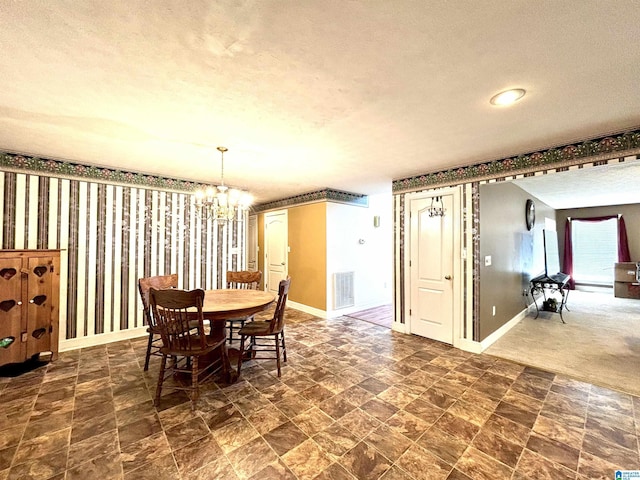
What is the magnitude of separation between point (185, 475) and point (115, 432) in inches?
30.1

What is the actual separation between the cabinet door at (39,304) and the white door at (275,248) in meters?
3.57

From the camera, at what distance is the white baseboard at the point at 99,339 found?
3430mm

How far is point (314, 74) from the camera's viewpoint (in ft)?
5.47

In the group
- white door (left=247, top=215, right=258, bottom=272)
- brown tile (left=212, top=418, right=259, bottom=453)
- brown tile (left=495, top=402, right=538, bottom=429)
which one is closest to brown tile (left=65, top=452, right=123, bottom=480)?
brown tile (left=212, top=418, right=259, bottom=453)

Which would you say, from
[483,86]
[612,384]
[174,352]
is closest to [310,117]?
[483,86]

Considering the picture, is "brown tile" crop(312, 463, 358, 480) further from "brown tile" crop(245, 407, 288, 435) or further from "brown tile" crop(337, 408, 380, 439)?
"brown tile" crop(245, 407, 288, 435)

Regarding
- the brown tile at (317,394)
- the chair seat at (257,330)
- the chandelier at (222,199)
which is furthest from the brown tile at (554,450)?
the chandelier at (222,199)

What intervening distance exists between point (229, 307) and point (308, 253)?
280 centimetres

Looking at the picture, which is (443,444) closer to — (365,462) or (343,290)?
(365,462)

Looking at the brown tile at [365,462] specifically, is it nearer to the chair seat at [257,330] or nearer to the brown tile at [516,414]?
the brown tile at [516,414]

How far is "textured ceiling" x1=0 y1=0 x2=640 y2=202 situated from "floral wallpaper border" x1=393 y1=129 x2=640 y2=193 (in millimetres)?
131

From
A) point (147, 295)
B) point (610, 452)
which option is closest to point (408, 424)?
point (610, 452)

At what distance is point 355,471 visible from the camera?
161 centimetres

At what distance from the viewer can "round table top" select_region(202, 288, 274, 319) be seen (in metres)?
2.49
